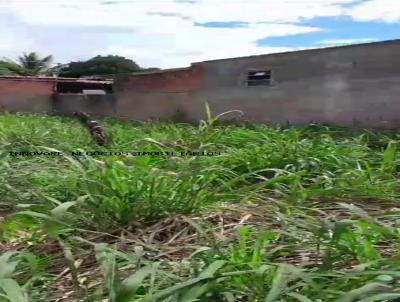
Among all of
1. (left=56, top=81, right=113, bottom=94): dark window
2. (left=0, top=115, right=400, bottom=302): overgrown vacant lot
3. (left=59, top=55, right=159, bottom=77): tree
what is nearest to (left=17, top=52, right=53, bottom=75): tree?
(left=59, top=55, right=159, bottom=77): tree

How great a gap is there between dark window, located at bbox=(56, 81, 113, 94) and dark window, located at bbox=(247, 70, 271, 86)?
14.4ft

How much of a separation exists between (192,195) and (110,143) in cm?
267

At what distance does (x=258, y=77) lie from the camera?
8.07 meters

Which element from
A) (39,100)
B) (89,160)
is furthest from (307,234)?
(39,100)

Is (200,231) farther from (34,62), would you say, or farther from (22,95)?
(34,62)

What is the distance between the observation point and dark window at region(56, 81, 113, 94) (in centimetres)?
1173

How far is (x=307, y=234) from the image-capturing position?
154 cm

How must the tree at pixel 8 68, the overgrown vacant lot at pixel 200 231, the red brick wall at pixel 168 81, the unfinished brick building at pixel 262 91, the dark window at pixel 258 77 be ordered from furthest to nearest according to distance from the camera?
the tree at pixel 8 68, the red brick wall at pixel 168 81, the dark window at pixel 258 77, the unfinished brick building at pixel 262 91, the overgrown vacant lot at pixel 200 231

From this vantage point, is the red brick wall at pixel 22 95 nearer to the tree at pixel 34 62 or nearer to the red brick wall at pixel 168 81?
the red brick wall at pixel 168 81

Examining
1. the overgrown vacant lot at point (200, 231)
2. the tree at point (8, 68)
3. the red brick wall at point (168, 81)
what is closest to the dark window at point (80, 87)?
the red brick wall at point (168, 81)

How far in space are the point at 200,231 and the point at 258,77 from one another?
669 cm

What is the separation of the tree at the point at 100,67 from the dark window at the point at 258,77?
1024cm

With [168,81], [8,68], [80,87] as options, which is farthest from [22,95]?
[8,68]

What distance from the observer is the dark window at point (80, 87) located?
38.5 feet
